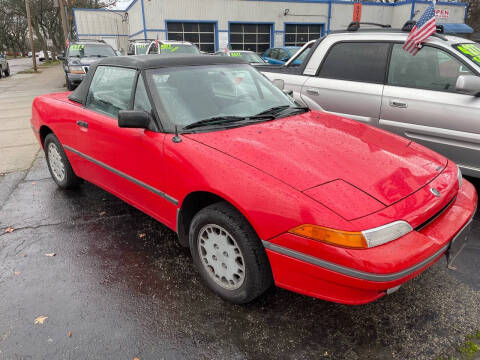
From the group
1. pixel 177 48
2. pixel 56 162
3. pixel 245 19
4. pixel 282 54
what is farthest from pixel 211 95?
pixel 245 19

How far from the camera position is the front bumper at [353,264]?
6.39ft

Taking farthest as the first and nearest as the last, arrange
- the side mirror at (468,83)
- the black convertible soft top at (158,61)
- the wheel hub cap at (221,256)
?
the side mirror at (468,83) < the black convertible soft top at (158,61) < the wheel hub cap at (221,256)

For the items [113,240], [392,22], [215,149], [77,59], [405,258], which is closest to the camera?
[405,258]

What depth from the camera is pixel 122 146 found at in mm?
3188

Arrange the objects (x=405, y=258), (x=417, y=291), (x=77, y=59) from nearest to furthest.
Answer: (x=405, y=258) → (x=417, y=291) → (x=77, y=59)

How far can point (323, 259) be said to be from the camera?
201 centimetres

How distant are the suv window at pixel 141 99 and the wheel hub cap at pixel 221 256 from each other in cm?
112

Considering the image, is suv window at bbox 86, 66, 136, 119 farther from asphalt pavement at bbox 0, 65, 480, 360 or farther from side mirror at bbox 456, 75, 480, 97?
side mirror at bbox 456, 75, 480, 97

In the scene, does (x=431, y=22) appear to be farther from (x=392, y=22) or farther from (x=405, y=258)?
(x=392, y=22)

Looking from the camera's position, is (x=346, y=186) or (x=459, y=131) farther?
(x=459, y=131)

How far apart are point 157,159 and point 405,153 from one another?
1.84 m

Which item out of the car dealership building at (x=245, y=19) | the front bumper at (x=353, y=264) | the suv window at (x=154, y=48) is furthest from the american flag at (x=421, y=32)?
the car dealership building at (x=245, y=19)

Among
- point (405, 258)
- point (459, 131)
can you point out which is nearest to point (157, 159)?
point (405, 258)

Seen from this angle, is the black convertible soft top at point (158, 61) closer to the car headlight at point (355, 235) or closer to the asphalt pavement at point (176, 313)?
the asphalt pavement at point (176, 313)
